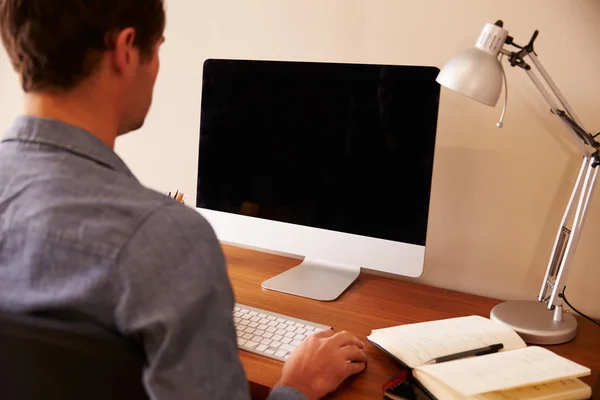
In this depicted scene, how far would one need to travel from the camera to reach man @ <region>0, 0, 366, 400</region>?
60 cm

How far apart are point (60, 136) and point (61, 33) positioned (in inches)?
4.9

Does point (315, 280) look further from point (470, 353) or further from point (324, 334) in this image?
point (470, 353)

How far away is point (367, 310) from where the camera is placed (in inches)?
47.9

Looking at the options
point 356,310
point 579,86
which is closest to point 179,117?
point 356,310

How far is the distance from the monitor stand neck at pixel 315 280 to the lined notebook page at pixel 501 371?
1.28 ft

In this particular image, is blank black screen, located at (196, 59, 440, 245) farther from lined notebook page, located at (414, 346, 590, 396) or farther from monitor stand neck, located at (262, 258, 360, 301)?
lined notebook page, located at (414, 346, 590, 396)

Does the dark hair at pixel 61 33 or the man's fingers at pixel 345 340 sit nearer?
the dark hair at pixel 61 33

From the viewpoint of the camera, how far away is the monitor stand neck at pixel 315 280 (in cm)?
127

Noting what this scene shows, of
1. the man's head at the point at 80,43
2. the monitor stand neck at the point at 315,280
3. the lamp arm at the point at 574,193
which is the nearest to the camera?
the man's head at the point at 80,43

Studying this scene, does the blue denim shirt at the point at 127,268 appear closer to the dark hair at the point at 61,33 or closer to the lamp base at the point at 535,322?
the dark hair at the point at 61,33

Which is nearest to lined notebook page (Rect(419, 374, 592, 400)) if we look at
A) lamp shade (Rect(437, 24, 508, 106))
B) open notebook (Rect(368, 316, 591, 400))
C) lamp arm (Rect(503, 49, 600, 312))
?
open notebook (Rect(368, 316, 591, 400))

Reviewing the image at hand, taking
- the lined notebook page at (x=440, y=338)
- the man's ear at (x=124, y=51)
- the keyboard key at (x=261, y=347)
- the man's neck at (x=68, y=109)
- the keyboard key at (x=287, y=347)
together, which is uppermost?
the man's ear at (x=124, y=51)

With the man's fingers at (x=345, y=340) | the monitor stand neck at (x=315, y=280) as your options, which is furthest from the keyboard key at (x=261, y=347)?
the monitor stand neck at (x=315, y=280)

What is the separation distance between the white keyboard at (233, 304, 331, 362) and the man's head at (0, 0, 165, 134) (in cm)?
47
